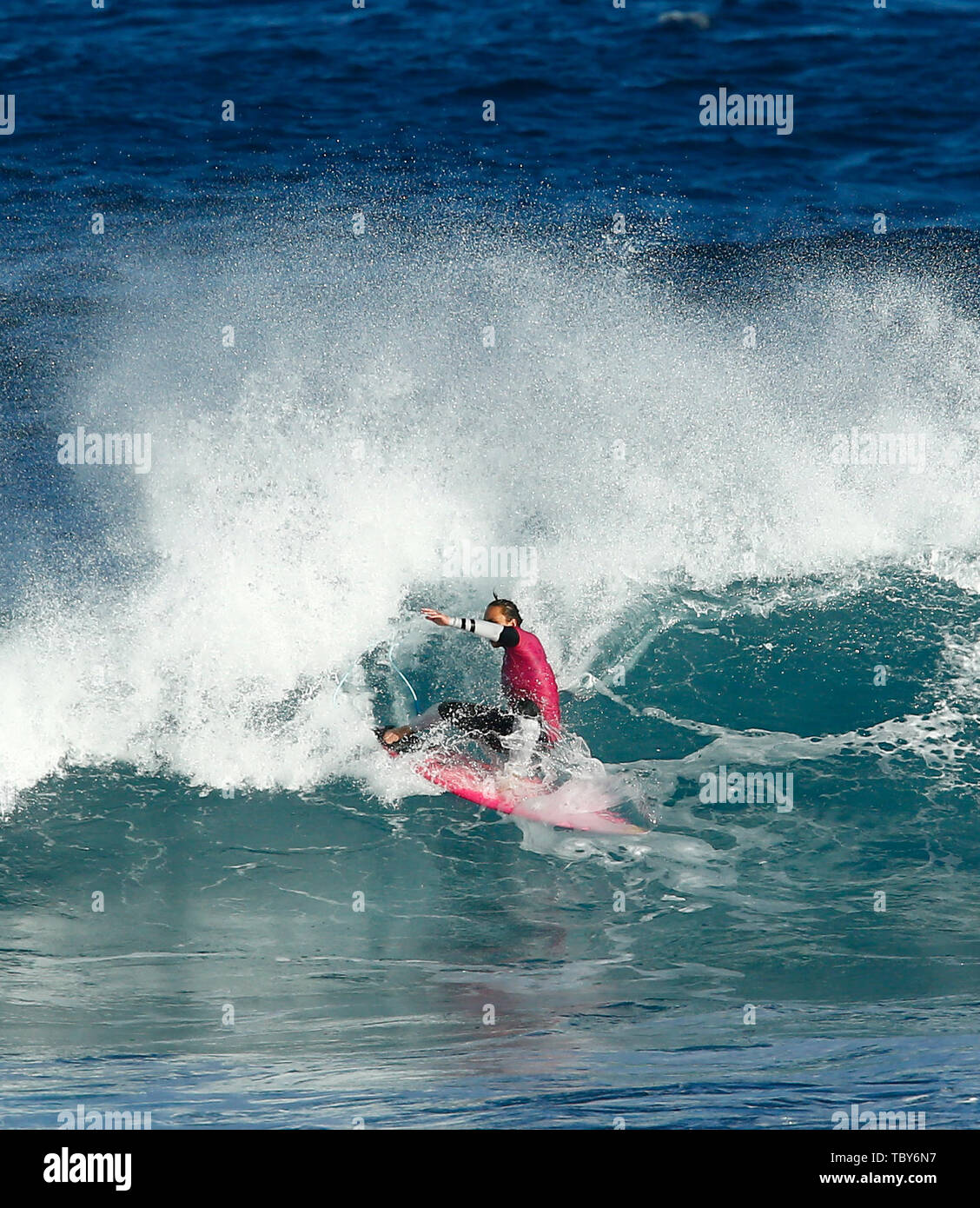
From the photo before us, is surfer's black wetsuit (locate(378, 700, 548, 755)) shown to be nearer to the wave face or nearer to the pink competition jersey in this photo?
the pink competition jersey

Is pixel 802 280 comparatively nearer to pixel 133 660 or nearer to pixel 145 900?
pixel 133 660

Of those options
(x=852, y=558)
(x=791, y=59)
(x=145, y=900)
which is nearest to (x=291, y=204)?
(x=791, y=59)

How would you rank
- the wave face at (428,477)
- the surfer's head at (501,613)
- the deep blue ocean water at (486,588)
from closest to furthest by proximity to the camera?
1. the deep blue ocean water at (486,588)
2. the surfer's head at (501,613)
3. the wave face at (428,477)

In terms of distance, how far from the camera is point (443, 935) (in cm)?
1120

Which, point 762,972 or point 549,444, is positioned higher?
point 549,444

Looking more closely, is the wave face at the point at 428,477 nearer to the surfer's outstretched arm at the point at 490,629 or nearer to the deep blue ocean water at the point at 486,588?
the deep blue ocean water at the point at 486,588

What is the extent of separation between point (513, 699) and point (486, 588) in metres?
4.13

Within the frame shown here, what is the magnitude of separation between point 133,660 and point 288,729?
2.01 meters

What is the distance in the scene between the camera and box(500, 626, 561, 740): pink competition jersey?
1213cm

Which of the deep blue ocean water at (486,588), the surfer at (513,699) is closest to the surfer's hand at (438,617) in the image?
the surfer at (513,699)

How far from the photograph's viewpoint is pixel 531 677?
1216cm

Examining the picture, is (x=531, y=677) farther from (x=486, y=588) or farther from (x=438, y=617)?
(x=486, y=588)

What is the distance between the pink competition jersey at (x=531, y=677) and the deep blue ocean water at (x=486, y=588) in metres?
1.04

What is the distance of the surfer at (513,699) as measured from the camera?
12031mm
